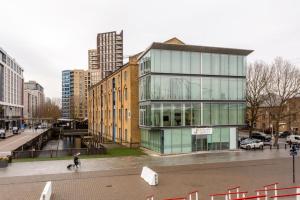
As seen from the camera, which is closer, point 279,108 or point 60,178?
point 60,178

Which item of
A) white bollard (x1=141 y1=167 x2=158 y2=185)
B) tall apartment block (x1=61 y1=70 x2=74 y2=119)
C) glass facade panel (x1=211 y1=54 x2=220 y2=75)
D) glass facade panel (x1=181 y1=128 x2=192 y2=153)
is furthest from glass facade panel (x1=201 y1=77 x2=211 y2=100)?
tall apartment block (x1=61 y1=70 x2=74 y2=119)

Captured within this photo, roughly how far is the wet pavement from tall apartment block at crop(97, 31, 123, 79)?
14047 cm

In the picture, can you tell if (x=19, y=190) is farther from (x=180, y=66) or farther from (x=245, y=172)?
(x=180, y=66)

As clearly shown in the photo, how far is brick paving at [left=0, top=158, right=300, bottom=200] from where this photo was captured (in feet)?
58.8

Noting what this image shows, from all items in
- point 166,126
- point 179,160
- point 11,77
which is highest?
point 11,77

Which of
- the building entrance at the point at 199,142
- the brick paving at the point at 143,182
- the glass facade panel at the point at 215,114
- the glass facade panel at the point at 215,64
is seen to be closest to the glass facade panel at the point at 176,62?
the glass facade panel at the point at 215,64

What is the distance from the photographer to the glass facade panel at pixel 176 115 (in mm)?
35469

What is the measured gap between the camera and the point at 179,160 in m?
30.5

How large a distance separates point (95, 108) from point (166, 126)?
40020 millimetres

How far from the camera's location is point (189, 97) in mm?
36094

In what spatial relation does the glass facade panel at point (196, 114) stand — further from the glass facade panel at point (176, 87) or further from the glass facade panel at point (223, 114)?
the glass facade panel at point (223, 114)

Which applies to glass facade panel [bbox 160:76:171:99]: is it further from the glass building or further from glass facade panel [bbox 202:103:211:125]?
glass facade panel [bbox 202:103:211:125]

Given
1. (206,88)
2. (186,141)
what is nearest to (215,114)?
(206,88)

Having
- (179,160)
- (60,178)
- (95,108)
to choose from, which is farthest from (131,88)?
(95,108)
